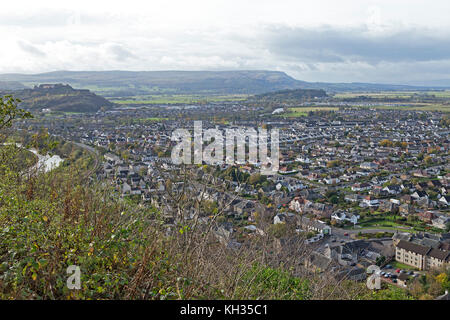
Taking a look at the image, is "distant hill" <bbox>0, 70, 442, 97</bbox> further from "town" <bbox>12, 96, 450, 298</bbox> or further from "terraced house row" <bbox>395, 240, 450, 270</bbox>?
"terraced house row" <bbox>395, 240, 450, 270</bbox>

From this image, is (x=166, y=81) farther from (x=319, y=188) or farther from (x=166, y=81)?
(x=319, y=188)

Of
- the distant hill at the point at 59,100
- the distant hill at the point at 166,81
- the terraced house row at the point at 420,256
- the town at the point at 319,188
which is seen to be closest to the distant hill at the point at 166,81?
the distant hill at the point at 166,81

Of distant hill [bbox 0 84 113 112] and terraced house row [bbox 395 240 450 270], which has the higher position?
A: distant hill [bbox 0 84 113 112]

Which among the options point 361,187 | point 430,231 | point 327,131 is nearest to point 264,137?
point 327,131

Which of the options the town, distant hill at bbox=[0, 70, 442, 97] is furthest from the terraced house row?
distant hill at bbox=[0, 70, 442, 97]

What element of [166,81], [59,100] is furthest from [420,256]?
[166,81]

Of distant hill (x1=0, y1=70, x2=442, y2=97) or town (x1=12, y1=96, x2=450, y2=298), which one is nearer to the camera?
town (x1=12, y1=96, x2=450, y2=298)

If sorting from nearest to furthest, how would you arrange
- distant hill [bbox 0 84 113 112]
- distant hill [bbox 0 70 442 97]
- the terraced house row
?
1. the terraced house row
2. distant hill [bbox 0 84 113 112]
3. distant hill [bbox 0 70 442 97]

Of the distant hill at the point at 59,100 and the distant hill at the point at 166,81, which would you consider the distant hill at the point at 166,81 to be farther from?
the distant hill at the point at 59,100
